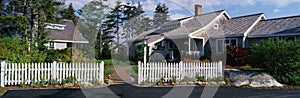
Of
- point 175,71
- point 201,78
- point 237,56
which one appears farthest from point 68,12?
point 201,78

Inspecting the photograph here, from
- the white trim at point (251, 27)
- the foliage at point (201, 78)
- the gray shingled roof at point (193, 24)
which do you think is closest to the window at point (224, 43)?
the white trim at point (251, 27)

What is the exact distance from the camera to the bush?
12.1 m

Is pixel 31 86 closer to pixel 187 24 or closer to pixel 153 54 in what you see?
pixel 153 54

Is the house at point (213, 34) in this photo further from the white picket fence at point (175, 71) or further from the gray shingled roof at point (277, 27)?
the white picket fence at point (175, 71)

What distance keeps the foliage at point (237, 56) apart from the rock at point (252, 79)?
5899 mm

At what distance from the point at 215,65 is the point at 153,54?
450 inches

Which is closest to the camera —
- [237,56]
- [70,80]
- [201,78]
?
[70,80]

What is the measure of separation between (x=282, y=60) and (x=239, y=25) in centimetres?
1171

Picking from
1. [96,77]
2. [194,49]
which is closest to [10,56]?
[96,77]

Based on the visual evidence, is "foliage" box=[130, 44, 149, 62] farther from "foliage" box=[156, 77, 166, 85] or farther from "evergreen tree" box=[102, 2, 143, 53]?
"foliage" box=[156, 77, 166, 85]

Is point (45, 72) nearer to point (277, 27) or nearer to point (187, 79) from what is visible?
point (187, 79)

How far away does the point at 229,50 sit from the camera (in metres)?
19.8

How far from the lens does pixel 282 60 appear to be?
40.7 feet

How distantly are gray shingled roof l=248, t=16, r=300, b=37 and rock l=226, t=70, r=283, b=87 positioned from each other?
8044mm
